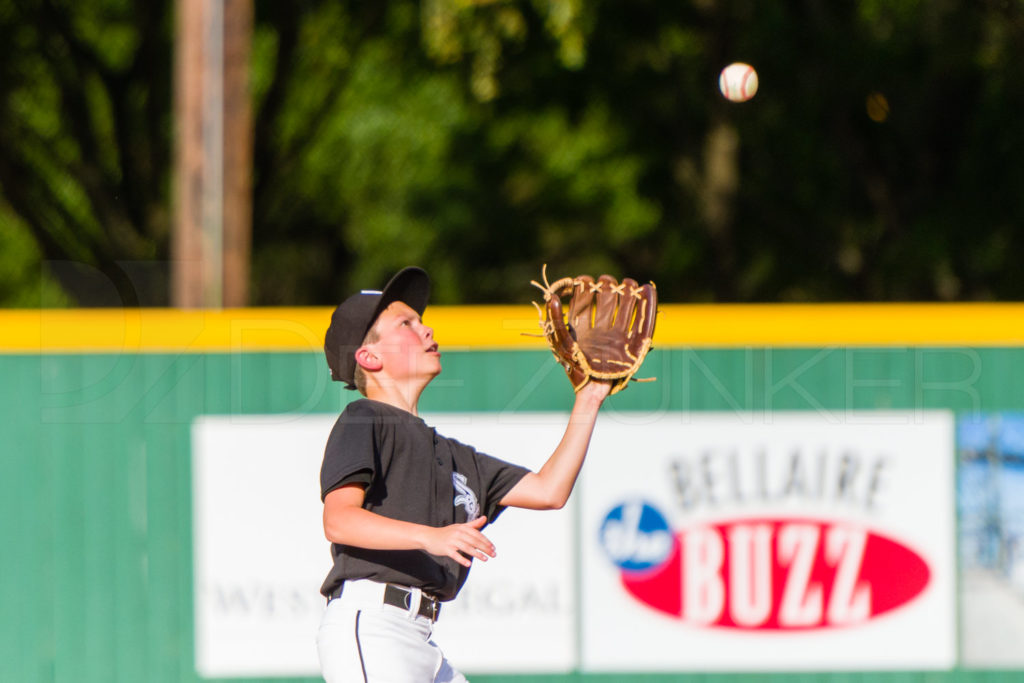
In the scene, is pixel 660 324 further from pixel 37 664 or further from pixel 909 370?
pixel 37 664

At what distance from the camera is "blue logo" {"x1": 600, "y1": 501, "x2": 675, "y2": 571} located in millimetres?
4770

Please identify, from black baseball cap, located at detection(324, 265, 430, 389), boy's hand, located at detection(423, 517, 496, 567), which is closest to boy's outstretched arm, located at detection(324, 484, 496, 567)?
boy's hand, located at detection(423, 517, 496, 567)

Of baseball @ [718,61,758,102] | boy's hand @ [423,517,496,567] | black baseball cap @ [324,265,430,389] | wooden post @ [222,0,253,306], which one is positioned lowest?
boy's hand @ [423,517,496,567]

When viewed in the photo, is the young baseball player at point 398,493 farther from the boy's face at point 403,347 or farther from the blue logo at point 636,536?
the blue logo at point 636,536

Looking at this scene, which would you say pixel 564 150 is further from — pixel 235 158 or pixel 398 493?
pixel 398 493

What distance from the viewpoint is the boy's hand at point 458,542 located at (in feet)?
9.28

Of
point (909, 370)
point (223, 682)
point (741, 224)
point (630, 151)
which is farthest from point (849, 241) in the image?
point (223, 682)

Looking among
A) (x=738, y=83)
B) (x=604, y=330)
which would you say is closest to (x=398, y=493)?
(x=604, y=330)

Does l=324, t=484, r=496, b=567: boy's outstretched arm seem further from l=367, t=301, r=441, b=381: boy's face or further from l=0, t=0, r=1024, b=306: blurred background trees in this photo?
l=0, t=0, r=1024, b=306: blurred background trees

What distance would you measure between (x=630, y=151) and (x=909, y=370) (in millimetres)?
10333

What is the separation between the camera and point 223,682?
479cm

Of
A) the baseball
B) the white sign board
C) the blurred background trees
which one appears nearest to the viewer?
the white sign board

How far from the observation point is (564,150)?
15961 millimetres

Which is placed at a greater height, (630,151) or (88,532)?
(630,151)
